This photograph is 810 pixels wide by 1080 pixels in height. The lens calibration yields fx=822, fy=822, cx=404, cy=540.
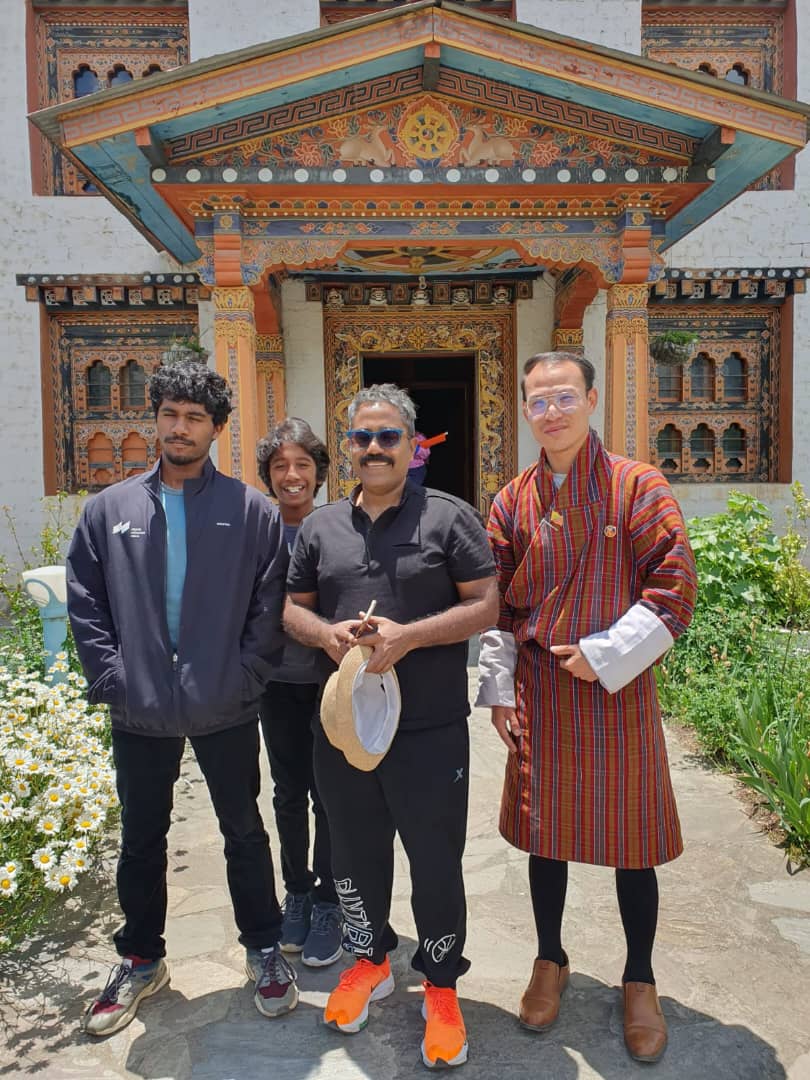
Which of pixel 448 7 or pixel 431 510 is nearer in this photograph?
pixel 431 510

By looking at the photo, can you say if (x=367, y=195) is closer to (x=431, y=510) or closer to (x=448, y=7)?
(x=448, y=7)

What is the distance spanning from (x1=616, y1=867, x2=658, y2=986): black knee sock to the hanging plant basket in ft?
22.8

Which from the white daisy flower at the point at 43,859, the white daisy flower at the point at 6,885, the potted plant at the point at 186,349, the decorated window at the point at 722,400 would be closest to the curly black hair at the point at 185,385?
the white daisy flower at the point at 43,859

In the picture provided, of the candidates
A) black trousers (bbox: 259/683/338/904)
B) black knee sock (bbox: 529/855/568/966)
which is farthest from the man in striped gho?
black trousers (bbox: 259/683/338/904)

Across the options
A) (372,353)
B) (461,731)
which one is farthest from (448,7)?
(461,731)

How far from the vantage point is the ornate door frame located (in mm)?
9828

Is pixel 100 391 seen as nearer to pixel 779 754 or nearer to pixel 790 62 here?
pixel 779 754

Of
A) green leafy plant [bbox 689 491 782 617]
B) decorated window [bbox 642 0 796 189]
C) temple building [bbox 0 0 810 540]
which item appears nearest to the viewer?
green leafy plant [bbox 689 491 782 617]

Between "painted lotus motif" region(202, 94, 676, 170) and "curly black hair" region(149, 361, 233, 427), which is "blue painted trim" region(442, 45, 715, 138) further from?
"curly black hair" region(149, 361, 233, 427)

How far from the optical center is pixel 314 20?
9.69 m

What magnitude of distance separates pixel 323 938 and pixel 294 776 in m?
0.58

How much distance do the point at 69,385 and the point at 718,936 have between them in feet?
30.6

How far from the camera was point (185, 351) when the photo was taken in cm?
858

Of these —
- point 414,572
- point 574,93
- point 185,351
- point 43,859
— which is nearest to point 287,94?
point 574,93
